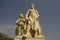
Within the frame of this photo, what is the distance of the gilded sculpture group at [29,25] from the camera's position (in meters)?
19.5

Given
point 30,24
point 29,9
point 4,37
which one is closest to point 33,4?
point 29,9

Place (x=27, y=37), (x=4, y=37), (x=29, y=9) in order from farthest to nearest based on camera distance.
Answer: (x=4, y=37) → (x=29, y=9) → (x=27, y=37)

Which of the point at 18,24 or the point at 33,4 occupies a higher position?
the point at 33,4

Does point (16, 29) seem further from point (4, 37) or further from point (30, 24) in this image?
point (4, 37)

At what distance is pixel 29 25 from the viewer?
64.5ft

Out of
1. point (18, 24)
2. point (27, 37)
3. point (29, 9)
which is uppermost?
point (29, 9)

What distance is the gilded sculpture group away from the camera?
19500 mm

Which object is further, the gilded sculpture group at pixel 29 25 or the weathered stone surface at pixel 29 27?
the gilded sculpture group at pixel 29 25

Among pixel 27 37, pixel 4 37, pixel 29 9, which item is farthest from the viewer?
pixel 4 37

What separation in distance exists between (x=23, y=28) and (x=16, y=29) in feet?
2.20

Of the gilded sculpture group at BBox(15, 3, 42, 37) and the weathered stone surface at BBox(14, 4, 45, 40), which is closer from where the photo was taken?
the weathered stone surface at BBox(14, 4, 45, 40)

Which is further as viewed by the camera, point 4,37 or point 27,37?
point 4,37

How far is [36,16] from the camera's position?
20141 mm

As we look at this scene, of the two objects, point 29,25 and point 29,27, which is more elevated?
point 29,25
